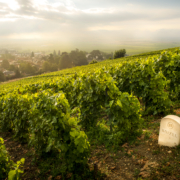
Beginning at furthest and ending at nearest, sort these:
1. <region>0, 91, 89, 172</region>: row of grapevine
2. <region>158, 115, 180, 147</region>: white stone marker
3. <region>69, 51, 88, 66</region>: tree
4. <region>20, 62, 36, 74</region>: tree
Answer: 1. <region>69, 51, 88, 66</region>: tree
2. <region>20, 62, 36, 74</region>: tree
3. <region>158, 115, 180, 147</region>: white stone marker
4. <region>0, 91, 89, 172</region>: row of grapevine

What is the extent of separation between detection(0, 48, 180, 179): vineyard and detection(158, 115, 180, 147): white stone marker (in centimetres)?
89

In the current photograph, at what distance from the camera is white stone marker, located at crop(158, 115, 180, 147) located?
132 inches

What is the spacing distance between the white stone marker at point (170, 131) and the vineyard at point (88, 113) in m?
0.89

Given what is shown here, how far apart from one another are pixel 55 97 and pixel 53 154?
2.01 metres

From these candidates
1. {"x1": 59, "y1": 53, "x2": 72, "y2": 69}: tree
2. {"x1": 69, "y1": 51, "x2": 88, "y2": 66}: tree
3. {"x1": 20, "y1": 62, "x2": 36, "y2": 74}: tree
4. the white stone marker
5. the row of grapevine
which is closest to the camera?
the row of grapevine

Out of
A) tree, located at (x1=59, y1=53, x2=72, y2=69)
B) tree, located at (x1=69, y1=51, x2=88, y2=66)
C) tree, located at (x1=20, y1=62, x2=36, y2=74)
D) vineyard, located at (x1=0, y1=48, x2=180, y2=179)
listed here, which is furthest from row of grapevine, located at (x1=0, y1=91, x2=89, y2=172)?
tree, located at (x1=69, y1=51, x2=88, y2=66)

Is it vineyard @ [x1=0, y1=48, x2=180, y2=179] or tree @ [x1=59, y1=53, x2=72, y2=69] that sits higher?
tree @ [x1=59, y1=53, x2=72, y2=69]

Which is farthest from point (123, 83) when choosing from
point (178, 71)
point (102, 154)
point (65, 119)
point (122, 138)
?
point (65, 119)

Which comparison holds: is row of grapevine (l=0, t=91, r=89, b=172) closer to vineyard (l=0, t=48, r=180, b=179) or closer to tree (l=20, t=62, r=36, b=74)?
vineyard (l=0, t=48, r=180, b=179)

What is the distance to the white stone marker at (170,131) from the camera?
3.36 metres

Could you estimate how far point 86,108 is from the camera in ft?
18.5

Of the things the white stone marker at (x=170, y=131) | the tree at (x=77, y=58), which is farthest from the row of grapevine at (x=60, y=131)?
the tree at (x=77, y=58)

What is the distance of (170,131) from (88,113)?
2.98 meters

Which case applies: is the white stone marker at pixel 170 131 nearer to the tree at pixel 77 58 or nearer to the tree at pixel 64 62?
the tree at pixel 64 62
